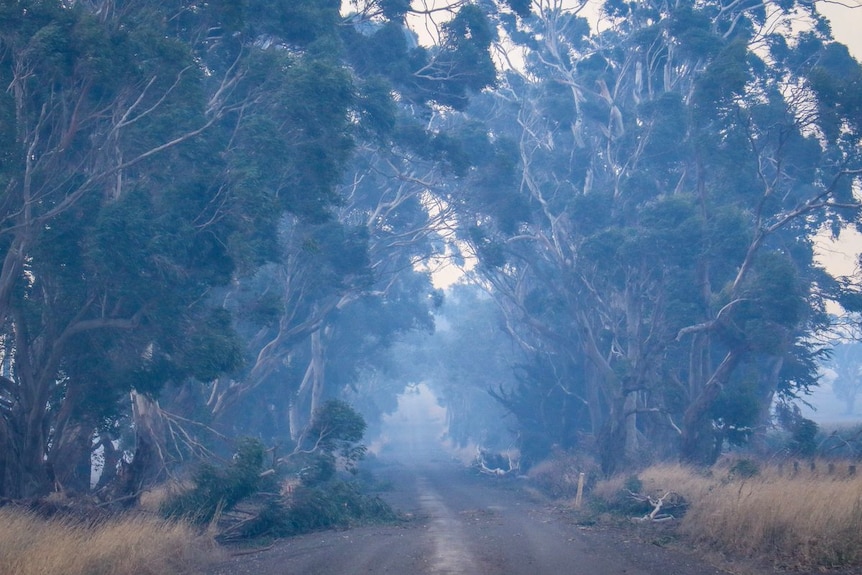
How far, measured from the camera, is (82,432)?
19.2 m

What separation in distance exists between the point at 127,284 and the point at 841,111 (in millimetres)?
20791

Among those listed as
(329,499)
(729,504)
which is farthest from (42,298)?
(729,504)

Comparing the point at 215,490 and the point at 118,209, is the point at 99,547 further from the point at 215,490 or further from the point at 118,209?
the point at 118,209

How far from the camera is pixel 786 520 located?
12.4 metres

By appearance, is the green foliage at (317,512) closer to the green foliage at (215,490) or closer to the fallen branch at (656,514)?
the green foliage at (215,490)

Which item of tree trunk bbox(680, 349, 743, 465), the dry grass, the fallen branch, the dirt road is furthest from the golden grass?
tree trunk bbox(680, 349, 743, 465)

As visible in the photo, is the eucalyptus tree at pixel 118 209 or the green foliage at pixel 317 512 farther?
the green foliage at pixel 317 512

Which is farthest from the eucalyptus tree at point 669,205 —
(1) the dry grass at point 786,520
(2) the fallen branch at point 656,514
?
(1) the dry grass at point 786,520

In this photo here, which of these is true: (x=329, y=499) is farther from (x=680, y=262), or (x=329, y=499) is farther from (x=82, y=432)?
(x=680, y=262)

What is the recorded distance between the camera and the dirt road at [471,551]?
1223 centimetres

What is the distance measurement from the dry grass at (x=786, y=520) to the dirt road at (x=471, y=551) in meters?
0.93

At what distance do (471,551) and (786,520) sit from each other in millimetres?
5374

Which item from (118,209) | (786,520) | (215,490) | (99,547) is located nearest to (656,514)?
(786,520)

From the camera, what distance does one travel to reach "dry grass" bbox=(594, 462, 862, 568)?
11.5m
